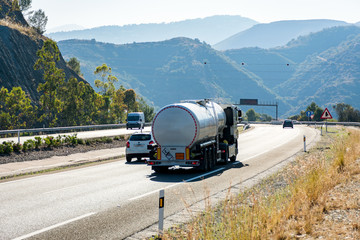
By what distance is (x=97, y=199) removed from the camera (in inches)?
513

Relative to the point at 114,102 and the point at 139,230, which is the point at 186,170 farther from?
the point at 114,102

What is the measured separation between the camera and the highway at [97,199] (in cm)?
939

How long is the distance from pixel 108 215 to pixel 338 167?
9309 mm

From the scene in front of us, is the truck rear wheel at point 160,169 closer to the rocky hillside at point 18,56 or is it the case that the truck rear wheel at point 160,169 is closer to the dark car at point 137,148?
the dark car at point 137,148

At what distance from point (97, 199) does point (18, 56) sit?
201ft

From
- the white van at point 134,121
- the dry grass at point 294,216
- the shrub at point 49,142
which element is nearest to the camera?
the dry grass at point 294,216

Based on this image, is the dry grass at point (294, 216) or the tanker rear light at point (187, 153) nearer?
the dry grass at point (294, 216)

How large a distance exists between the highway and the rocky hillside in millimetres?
47623

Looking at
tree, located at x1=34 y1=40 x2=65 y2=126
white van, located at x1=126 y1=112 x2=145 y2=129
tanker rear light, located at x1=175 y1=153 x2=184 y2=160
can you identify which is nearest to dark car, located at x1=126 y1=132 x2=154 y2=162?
tanker rear light, located at x1=175 y1=153 x2=184 y2=160

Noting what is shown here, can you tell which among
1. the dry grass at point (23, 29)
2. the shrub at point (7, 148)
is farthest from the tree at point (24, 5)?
the shrub at point (7, 148)

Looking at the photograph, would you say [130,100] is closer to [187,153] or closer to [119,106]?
[119,106]

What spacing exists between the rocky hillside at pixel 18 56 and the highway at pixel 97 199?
156ft

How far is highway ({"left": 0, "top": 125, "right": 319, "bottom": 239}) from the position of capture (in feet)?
30.8

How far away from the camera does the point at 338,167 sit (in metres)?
16.4
